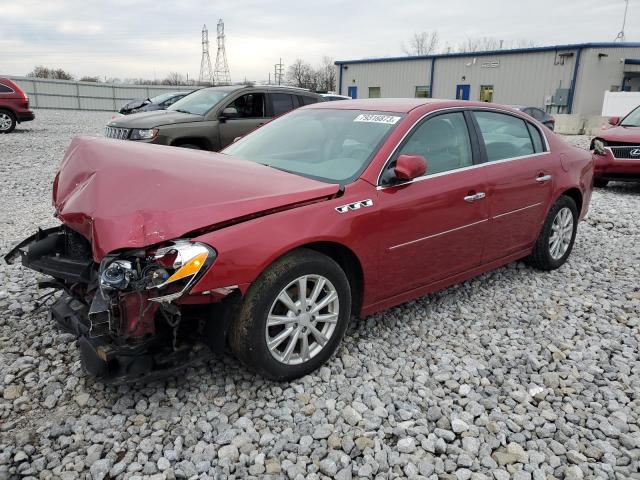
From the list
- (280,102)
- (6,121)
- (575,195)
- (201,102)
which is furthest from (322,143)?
(6,121)

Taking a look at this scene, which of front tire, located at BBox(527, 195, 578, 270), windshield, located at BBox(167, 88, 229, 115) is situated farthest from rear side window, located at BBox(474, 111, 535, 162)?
windshield, located at BBox(167, 88, 229, 115)

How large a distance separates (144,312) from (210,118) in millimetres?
6720

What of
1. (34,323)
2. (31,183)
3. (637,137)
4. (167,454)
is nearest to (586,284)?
A: (167,454)

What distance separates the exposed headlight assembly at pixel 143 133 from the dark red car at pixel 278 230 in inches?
177

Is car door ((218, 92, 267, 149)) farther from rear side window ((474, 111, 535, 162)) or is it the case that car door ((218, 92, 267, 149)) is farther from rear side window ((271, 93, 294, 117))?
rear side window ((474, 111, 535, 162))

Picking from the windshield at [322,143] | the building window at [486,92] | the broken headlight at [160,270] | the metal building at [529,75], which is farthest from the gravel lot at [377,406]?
the building window at [486,92]

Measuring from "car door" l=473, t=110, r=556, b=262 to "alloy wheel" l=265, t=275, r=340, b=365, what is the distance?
1699mm

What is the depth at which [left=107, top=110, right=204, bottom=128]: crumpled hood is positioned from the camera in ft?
27.5

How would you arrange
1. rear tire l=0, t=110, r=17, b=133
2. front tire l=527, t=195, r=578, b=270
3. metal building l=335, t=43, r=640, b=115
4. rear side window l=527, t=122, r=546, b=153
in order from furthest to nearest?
metal building l=335, t=43, r=640, b=115
rear tire l=0, t=110, r=17, b=133
front tire l=527, t=195, r=578, b=270
rear side window l=527, t=122, r=546, b=153

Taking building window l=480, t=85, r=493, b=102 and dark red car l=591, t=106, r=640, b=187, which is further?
building window l=480, t=85, r=493, b=102

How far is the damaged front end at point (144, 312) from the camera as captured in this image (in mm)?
2457

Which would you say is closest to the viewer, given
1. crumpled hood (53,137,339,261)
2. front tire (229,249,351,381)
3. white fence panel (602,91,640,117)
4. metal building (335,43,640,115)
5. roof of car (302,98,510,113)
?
crumpled hood (53,137,339,261)

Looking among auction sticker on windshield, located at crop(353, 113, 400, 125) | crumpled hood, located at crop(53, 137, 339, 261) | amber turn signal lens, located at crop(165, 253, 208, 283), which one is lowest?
amber turn signal lens, located at crop(165, 253, 208, 283)

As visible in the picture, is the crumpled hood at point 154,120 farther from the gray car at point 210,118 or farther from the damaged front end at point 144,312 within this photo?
the damaged front end at point 144,312
